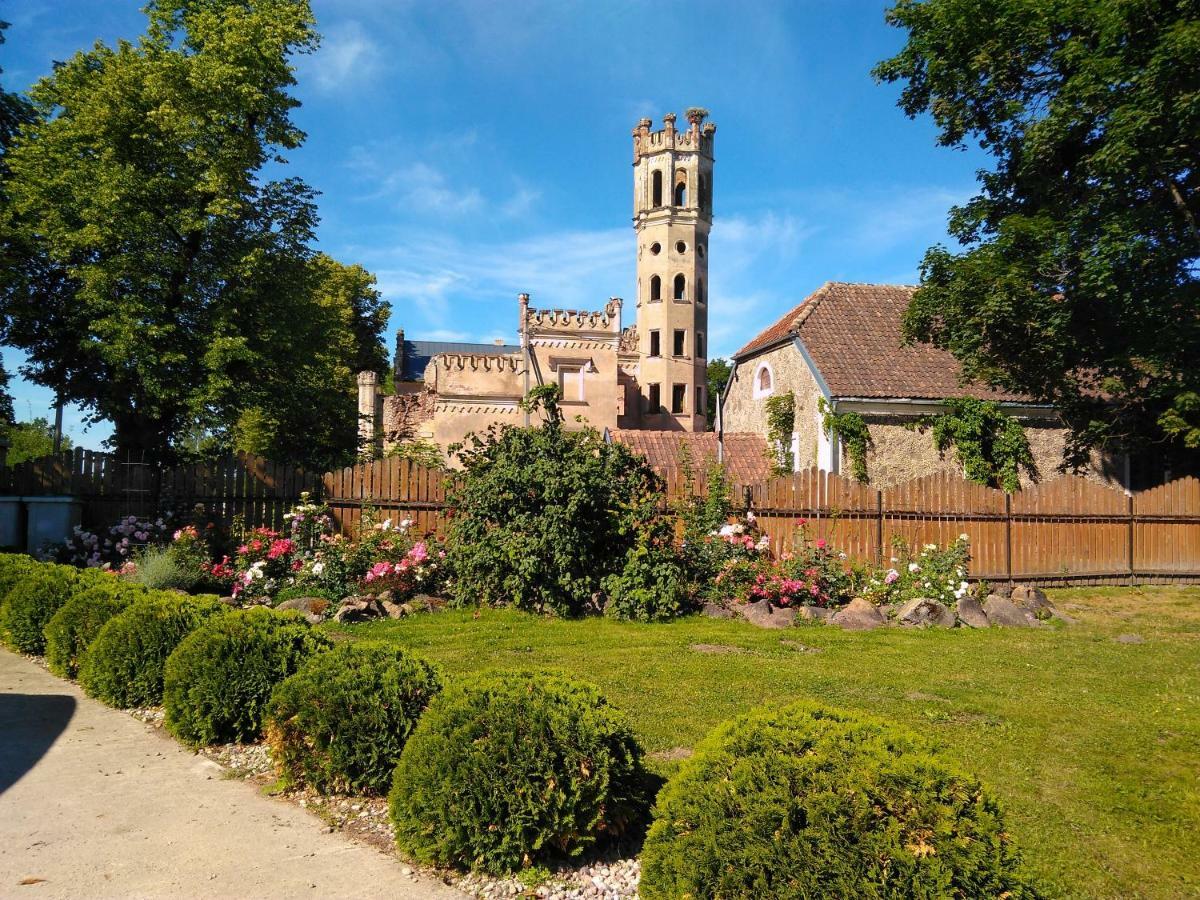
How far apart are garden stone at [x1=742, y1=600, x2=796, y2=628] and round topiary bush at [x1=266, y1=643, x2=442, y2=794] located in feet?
22.6

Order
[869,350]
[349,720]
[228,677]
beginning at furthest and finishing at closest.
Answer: [869,350], [228,677], [349,720]

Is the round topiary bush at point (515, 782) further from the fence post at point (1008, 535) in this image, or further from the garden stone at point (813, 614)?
the fence post at point (1008, 535)

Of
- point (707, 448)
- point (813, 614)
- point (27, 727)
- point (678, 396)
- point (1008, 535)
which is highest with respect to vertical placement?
point (678, 396)

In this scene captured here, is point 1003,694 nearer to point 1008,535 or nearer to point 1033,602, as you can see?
point 1033,602

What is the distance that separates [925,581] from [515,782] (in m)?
10.2

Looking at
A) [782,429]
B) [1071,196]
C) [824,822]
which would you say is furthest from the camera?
[782,429]

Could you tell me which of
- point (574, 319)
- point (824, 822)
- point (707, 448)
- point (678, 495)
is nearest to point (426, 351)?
point (574, 319)

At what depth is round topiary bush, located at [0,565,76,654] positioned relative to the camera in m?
8.78

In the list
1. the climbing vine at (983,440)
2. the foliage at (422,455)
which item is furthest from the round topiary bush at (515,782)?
the climbing vine at (983,440)

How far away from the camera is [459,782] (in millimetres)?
3936

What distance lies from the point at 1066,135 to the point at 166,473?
18.3 m

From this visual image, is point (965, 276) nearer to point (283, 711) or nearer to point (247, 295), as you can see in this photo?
point (247, 295)

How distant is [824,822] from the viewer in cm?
295

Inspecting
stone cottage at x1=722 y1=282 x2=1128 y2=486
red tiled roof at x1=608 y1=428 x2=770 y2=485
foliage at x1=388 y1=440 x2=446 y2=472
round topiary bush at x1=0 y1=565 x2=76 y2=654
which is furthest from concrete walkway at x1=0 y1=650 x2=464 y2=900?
stone cottage at x1=722 y1=282 x2=1128 y2=486
